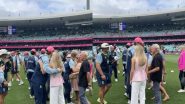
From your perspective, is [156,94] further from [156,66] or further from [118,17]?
[118,17]

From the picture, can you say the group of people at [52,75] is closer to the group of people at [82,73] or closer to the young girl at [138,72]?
the group of people at [82,73]

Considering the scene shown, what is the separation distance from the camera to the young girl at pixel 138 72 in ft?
29.1

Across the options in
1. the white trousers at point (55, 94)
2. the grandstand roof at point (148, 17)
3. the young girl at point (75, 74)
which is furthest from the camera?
the grandstand roof at point (148, 17)

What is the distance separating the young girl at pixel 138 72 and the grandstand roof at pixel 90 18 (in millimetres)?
56915

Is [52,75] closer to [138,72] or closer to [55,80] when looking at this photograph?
[55,80]

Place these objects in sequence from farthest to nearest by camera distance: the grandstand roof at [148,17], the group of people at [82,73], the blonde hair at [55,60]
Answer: the grandstand roof at [148,17] → the group of people at [82,73] → the blonde hair at [55,60]

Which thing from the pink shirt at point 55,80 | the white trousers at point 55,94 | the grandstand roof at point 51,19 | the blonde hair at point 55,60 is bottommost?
the white trousers at point 55,94

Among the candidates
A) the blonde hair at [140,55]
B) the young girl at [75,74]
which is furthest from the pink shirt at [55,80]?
the blonde hair at [140,55]

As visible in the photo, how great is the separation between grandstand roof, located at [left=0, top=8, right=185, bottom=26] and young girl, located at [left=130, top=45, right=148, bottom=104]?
56.9 m

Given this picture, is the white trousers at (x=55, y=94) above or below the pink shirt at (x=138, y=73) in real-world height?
below

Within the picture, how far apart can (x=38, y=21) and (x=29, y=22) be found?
2.20 meters

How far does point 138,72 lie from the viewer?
9008 mm

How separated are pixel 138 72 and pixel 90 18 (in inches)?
2485

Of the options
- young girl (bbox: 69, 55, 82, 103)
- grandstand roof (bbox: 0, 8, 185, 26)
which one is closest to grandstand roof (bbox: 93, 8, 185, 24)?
grandstand roof (bbox: 0, 8, 185, 26)
